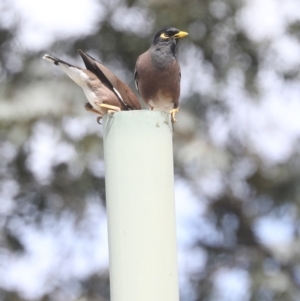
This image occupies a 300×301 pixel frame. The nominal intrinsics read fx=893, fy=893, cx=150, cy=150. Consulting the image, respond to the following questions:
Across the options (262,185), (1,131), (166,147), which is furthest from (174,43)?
(262,185)

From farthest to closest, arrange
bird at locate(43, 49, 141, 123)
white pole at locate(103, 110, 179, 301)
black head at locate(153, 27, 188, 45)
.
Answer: black head at locate(153, 27, 188, 45)
bird at locate(43, 49, 141, 123)
white pole at locate(103, 110, 179, 301)

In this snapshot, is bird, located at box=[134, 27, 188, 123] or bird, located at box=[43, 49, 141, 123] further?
bird, located at box=[134, 27, 188, 123]

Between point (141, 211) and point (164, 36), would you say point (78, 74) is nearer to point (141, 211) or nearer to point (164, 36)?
point (164, 36)

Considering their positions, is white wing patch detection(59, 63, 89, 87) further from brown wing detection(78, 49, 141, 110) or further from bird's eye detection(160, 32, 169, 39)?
bird's eye detection(160, 32, 169, 39)

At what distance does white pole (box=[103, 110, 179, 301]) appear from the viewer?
1.93 metres

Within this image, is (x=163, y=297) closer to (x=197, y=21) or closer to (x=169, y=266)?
(x=169, y=266)

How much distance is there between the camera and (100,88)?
Result: 266 cm

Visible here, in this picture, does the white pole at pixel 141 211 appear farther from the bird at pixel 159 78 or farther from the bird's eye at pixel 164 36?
the bird's eye at pixel 164 36

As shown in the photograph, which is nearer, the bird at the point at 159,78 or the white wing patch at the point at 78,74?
the white wing patch at the point at 78,74

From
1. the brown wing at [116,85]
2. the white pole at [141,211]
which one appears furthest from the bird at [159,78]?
the white pole at [141,211]

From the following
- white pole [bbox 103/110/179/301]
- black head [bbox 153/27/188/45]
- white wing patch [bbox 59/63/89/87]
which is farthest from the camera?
black head [bbox 153/27/188/45]

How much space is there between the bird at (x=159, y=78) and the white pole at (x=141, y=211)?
93cm

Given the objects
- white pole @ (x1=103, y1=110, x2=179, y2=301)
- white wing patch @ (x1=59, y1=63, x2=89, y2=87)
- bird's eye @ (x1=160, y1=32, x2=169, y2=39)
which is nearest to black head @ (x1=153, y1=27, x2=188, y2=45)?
bird's eye @ (x1=160, y1=32, x2=169, y2=39)

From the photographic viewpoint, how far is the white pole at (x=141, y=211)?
1.93m
